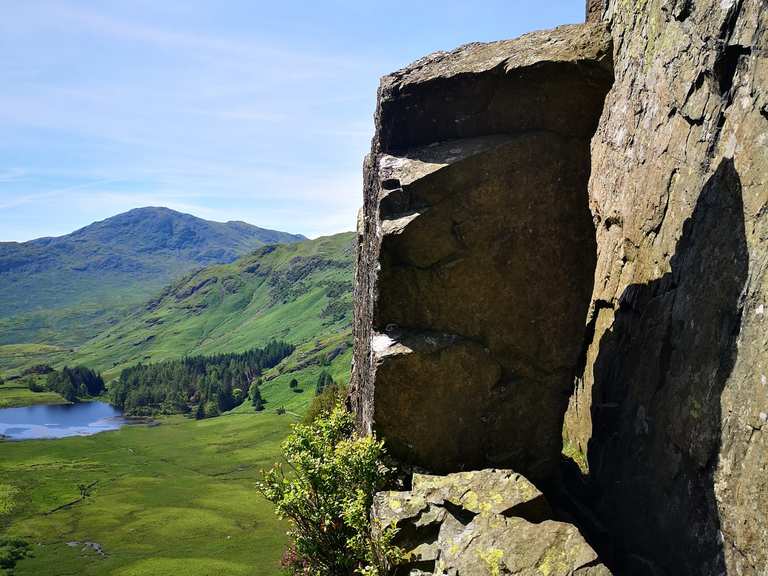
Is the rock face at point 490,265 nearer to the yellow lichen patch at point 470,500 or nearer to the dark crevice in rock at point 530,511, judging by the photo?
the yellow lichen patch at point 470,500

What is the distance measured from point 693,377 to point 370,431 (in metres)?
12.8

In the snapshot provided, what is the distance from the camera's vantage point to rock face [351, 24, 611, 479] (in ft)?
79.0

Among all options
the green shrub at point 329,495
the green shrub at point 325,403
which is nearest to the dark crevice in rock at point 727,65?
the green shrub at point 329,495

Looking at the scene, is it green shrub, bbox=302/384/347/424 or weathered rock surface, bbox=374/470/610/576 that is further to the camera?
green shrub, bbox=302/384/347/424

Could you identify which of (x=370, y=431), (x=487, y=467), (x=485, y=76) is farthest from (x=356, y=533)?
(x=485, y=76)

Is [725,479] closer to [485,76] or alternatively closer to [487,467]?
[487,467]

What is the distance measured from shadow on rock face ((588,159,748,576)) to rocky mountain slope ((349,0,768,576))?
0.32 feet

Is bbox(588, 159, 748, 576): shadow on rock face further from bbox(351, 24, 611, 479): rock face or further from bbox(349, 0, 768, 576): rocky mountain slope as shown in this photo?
bbox(351, 24, 611, 479): rock face

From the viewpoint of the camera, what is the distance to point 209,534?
152 metres

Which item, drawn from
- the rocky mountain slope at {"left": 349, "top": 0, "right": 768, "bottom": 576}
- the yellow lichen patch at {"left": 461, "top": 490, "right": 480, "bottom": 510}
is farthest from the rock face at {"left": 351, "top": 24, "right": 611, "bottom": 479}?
the yellow lichen patch at {"left": 461, "top": 490, "right": 480, "bottom": 510}

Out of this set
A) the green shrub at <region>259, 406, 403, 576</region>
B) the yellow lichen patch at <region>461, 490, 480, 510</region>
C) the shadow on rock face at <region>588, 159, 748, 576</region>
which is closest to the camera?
the shadow on rock face at <region>588, 159, 748, 576</region>

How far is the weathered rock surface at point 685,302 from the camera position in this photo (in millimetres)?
17312

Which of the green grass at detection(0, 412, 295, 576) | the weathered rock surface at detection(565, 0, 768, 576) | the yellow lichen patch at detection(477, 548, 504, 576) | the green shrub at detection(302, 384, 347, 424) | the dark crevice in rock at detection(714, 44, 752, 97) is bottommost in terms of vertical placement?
the green grass at detection(0, 412, 295, 576)

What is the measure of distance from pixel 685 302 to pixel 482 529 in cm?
1145
